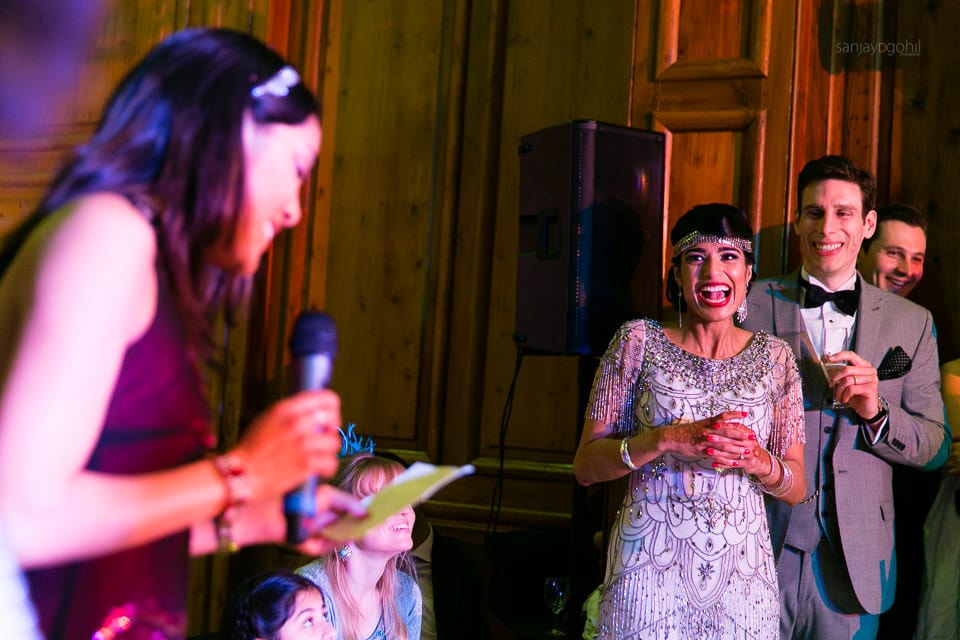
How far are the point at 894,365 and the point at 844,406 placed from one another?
0.19 meters

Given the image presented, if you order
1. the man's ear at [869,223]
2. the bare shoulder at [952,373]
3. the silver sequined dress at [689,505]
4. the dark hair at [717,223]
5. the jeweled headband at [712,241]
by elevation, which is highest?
the man's ear at [869,223]

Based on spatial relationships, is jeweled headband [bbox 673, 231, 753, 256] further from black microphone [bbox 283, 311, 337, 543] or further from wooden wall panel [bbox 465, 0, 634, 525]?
black microphone [bbox 283, 311, 337, 543]

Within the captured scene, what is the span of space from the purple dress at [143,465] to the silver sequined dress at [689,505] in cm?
159

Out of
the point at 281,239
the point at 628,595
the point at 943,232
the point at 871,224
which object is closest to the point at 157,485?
the point at 628,595

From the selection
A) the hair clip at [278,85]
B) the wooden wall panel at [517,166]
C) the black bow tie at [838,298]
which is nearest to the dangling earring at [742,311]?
the black bow tie at [838,298]

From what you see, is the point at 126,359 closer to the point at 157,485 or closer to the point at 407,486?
the point at 157,485

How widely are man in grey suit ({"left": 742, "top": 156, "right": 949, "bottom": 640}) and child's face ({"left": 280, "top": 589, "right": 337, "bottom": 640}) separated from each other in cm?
119

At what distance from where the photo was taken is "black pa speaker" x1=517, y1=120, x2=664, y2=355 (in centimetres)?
289

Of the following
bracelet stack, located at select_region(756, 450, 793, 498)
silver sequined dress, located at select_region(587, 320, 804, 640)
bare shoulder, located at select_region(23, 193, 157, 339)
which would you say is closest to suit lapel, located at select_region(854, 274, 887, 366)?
silver sequined dress, located at select_region(587, 320, 804, 640)

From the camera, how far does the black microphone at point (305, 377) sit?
850mm

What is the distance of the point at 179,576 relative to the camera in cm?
91

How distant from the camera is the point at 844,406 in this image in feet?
8.80

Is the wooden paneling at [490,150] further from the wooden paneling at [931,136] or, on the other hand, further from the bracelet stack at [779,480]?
the bracelet stack at [779,480]

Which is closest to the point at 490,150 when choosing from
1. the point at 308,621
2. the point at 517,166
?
the point at 517,166
